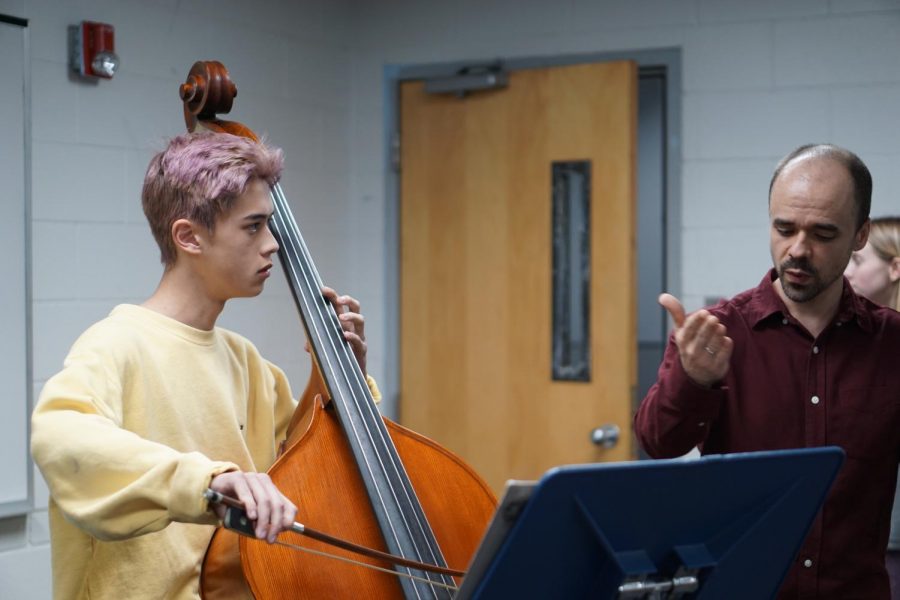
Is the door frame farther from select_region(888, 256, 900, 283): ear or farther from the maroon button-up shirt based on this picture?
the maroon button-up shirt

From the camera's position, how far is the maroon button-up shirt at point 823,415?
1.60 metres

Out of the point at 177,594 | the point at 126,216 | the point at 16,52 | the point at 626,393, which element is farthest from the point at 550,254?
the point at 177,594

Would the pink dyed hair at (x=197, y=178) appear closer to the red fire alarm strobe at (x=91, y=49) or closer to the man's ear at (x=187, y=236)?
the man's ear at (x=187, y=236)

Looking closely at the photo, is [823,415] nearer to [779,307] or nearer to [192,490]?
[779,307]

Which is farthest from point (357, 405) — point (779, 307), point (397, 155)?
point (397, 155)

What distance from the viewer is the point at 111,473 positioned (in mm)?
1267

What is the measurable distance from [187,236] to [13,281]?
110 cm

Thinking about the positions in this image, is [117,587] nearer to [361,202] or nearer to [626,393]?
[626,393]

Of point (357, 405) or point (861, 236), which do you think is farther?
point (861, 236)

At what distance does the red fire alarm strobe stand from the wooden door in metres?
1.05

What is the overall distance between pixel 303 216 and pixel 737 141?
1.29m

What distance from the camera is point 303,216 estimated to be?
3.30 metres

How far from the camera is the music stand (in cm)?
103

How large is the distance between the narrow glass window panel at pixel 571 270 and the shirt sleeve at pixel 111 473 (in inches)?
78.7
